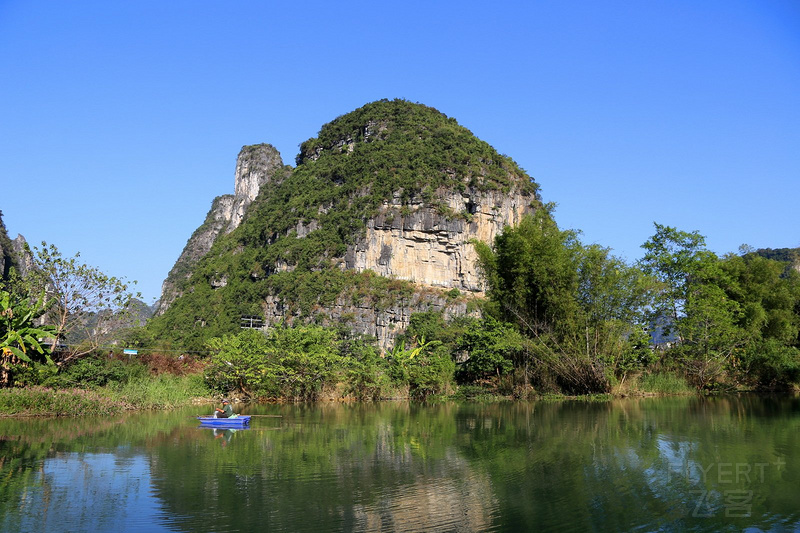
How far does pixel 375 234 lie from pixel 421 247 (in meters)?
6.02

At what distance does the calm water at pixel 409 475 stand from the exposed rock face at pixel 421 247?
2414 inches

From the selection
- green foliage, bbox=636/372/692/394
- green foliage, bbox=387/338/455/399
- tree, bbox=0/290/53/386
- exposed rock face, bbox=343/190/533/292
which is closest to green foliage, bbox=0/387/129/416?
tree, bbox=0/290/53/386

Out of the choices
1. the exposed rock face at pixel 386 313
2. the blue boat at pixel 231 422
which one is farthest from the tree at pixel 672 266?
the exposed rock face at pixel 386 313

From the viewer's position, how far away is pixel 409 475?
1088 centimetres

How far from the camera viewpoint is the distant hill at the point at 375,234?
76.1 meters

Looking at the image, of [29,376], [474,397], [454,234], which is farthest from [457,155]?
[29,376]

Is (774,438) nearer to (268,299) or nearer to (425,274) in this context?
(425,274)

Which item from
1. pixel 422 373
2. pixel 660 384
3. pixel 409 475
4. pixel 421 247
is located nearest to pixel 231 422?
pixel 409 475

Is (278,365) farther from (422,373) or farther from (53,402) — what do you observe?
(53,402)

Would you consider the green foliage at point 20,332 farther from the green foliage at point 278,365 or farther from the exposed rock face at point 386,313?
the exposed rock face at point 386,313

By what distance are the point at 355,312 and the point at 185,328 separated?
28800 mm

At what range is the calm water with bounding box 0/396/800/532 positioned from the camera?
8070 millimetres

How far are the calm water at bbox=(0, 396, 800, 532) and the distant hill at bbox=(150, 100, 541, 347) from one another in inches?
2144

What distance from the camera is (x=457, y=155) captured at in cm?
8662
